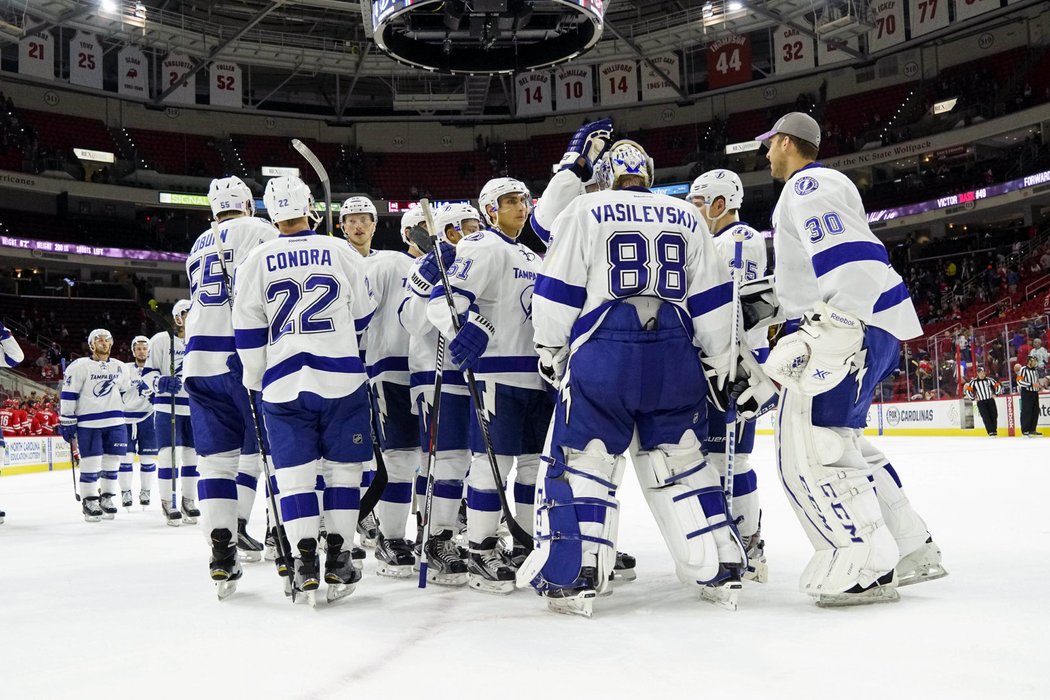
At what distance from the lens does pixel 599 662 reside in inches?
98.8

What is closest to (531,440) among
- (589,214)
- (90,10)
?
(589,214)

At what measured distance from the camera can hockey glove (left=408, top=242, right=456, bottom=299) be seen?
421cm

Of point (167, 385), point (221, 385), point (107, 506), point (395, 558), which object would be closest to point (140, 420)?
point (107, 506)

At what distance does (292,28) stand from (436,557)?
79.4 feet

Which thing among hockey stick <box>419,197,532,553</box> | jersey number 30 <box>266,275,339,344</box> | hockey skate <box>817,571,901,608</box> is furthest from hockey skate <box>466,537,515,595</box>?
hockey skate <box>817,571,901,608</box>

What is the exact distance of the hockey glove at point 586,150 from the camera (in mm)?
3961

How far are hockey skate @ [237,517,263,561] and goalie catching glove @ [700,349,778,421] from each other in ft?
8.95

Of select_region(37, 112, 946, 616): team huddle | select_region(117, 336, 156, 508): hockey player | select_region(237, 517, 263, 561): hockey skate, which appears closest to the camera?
select_region(37, 112, 946, 616): team huddle

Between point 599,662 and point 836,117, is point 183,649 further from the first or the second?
point 836,117

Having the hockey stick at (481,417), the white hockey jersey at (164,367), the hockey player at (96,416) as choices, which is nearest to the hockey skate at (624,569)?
the hockey stick at (481,417)

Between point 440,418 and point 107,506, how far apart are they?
4354mm

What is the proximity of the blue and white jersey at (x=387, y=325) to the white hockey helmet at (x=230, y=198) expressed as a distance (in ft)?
2.30

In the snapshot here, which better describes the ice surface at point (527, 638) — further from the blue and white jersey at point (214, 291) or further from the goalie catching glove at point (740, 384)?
the blue and white jersey at point (214, 291)

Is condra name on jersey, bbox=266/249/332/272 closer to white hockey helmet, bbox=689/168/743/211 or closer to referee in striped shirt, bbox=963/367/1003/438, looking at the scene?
white hockey helmet, bbox=689/168/743/211
